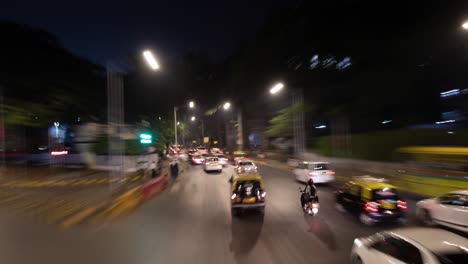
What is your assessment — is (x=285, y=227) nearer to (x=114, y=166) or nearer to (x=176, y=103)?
(x=114, y=166)

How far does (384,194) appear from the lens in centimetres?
980

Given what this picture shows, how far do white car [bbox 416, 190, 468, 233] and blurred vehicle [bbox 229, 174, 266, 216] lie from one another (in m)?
5.41

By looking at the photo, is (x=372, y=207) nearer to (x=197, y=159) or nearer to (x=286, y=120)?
(x=286, y=120)

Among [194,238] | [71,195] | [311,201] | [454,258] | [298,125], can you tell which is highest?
[298,125]

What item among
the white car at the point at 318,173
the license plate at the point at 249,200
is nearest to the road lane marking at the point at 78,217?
the license plate at the point at 249,200

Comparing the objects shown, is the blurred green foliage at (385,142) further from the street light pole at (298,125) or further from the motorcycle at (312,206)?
the motorcycle at (312,206)

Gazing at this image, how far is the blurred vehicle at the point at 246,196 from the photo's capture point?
1146 centimetres

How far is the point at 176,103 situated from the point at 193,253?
34.1 meters

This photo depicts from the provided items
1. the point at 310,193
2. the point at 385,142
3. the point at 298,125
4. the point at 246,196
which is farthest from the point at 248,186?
the point at 298,125

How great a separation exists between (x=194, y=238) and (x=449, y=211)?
295 inches

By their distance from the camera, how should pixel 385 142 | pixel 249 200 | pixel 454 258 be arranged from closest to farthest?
pixel 454 258
pixel 249 200
pixel 385 142

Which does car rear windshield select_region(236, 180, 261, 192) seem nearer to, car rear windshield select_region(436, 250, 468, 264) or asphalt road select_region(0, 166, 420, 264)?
asphalt road select_region(0, 166, 420, 264)

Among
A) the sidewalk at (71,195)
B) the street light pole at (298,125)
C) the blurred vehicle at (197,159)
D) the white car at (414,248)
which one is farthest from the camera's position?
the blurred vehicle at (197,159)

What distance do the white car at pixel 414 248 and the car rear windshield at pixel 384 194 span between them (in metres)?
4.05
